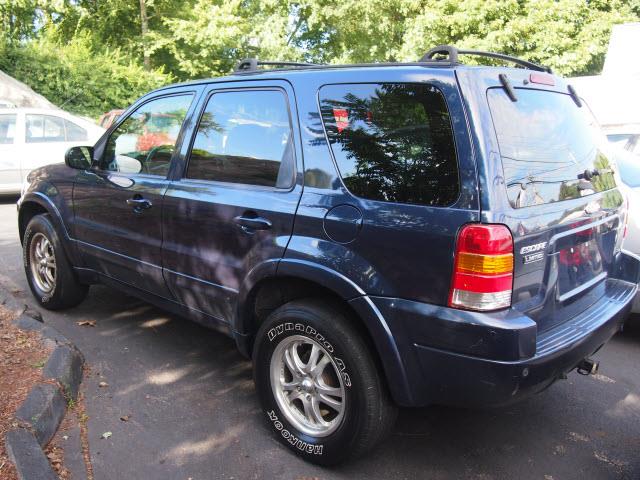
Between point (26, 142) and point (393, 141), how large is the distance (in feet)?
30.5

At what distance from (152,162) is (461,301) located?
7.75 feet

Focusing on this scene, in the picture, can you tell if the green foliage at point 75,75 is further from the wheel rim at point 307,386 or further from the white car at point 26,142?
the wheel rim at point 307,386

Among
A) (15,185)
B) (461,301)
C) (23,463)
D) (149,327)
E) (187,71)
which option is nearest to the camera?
(461,301)

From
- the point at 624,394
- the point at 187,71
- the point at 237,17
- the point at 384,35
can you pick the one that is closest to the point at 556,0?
the point at 384,35

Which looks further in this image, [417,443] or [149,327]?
[149,327]

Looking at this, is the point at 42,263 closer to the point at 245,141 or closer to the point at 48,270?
the point at 48,270

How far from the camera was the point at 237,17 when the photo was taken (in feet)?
72.4

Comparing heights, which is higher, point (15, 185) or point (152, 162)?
point (152, 162)

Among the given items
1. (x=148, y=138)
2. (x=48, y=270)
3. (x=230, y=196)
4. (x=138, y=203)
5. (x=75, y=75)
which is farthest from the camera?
(x=75, y=75)

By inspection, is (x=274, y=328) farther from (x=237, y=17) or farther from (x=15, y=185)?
(x=237, y=17)

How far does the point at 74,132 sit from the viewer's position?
34.4 ft

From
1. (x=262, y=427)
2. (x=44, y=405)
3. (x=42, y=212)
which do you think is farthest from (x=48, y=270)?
(x=262, y=427)

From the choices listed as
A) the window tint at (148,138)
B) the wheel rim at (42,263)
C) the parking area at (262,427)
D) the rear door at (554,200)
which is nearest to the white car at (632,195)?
the parking area at (262,427)

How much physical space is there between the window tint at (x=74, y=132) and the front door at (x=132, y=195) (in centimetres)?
686
